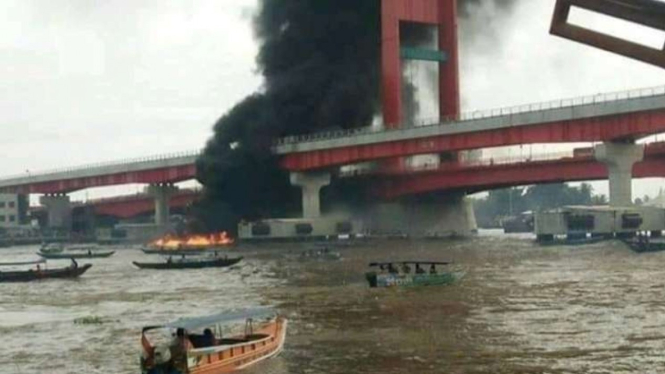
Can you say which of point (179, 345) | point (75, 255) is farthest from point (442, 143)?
point (179, 345)

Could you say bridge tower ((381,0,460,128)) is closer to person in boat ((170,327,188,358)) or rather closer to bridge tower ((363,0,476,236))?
bridge tower ((363,0,476,236))

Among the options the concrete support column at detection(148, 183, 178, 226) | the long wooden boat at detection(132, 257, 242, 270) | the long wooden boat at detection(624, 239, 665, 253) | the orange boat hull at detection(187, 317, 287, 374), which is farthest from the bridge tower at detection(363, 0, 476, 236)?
the orange boat hull at detection(187, 317, 287, 374)

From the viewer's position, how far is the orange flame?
441ft

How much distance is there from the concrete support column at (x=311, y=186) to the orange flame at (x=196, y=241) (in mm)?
13387

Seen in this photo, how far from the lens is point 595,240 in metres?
107

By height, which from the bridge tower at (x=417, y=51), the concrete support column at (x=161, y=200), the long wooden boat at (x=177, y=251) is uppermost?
the bridge tower at (x=417, y=51)

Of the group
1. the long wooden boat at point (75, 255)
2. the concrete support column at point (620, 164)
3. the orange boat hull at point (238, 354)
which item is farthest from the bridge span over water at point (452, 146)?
the orange boat hull at point (238, 354)

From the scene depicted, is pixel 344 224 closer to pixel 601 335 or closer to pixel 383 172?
pixel 383 172

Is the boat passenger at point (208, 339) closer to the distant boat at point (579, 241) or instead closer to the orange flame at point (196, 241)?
the distant boat at point (579, 241)

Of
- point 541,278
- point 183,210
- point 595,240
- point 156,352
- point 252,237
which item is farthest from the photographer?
point 183,210

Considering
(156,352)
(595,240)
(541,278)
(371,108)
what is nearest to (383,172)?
(371,108)

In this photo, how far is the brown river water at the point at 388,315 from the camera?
33.3 m

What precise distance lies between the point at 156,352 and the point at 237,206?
124776 millimetres

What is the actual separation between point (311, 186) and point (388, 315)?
99814 millimetres
